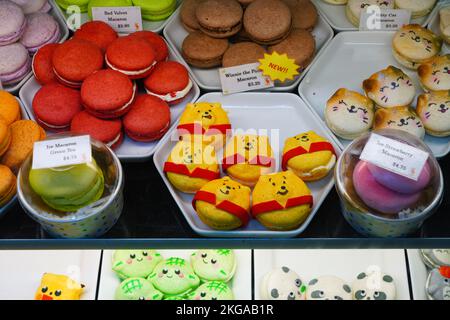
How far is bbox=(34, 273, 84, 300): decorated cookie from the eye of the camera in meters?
1.70

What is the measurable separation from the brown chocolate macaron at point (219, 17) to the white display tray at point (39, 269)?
2.64 feet

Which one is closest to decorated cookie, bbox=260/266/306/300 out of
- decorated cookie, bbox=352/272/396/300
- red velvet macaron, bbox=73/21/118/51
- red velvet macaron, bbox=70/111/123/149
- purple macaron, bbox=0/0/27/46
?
decorated cookie, bbox=352/272/396/300

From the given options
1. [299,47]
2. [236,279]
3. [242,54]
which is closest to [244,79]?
[242,54]

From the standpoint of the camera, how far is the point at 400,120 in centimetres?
153

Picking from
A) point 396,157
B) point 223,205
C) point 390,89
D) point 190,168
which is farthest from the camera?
point 390,89

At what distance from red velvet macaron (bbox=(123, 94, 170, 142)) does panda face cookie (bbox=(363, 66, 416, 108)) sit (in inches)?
23.7

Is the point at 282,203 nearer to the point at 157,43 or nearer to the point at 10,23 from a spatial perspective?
the point at 157,43

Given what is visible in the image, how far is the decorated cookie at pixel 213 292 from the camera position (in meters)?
1.73

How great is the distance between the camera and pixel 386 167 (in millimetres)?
1121

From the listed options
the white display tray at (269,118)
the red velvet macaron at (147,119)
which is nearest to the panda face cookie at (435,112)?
the white display tray at (269,118)

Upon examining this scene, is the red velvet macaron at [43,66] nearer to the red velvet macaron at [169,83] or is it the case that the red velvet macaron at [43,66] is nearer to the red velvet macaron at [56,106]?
the red velvet macaron at [56,106]

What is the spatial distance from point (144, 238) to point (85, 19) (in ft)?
2.98

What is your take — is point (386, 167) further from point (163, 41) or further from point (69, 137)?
point (163, 41)

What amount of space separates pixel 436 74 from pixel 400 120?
0.78ft
